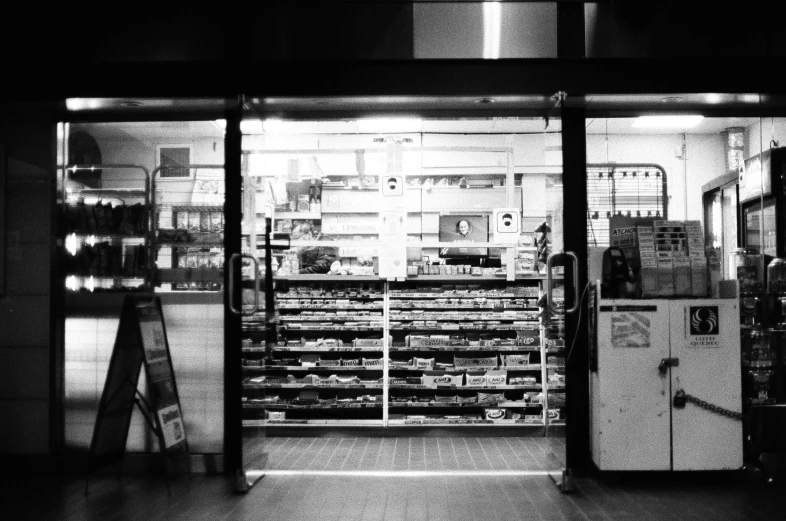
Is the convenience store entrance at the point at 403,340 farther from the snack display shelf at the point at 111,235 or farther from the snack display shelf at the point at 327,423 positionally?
the snack display shelf at the point at 111,235

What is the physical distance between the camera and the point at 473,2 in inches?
197

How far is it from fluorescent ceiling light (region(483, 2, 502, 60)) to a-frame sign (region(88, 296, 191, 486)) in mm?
3186

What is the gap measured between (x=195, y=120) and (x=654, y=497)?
4.47 meters

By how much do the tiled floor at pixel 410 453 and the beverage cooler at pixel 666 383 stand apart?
1.63 feet

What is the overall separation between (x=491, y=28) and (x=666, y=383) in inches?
113

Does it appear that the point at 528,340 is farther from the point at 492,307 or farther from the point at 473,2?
the point at 473,2

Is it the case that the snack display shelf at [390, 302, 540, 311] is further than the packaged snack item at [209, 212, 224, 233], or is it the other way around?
the snack display shelf at [390, 302, 540, 311]

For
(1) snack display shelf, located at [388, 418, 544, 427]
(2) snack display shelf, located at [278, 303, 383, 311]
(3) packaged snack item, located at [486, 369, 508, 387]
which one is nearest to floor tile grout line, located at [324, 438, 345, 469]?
(1) snack display shelf, located at [388, 418, 544, 427]

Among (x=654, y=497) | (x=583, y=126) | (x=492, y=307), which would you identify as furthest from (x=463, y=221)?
(x=654, y=497)

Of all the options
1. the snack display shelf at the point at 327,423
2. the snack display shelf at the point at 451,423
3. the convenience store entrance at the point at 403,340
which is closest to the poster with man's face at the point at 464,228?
the convenience store entrance at the point at 403,340

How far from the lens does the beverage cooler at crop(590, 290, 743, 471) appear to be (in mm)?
4887

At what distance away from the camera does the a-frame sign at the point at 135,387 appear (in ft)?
16.2

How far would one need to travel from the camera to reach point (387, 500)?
4496 millimetres

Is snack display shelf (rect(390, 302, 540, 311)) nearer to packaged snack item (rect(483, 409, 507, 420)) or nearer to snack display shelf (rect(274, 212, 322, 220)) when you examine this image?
packaged snack item (rect(483, 409, 507, 420))
